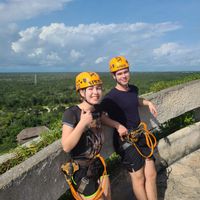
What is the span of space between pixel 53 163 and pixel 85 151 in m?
0.29

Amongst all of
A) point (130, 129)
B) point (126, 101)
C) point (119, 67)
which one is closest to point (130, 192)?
point (130, 129)

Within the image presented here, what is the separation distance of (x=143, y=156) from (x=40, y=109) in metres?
62.5

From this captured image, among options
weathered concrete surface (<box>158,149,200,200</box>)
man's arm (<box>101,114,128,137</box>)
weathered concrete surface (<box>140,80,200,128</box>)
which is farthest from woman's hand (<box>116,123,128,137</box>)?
weathered concrete surface (<box>158,149,200,200</box>)

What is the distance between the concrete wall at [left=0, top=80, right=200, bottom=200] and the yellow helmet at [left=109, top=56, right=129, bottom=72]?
652mm

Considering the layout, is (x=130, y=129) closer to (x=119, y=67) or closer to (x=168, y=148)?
(x=119, y=67)

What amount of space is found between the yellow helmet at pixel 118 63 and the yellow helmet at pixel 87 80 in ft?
1.79

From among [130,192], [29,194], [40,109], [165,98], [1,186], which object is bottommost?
[40,109]

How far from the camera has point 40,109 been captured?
64625mm

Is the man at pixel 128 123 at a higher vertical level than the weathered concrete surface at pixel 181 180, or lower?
higher

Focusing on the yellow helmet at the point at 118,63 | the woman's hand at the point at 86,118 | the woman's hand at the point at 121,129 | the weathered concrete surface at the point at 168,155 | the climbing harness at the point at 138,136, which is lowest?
the weathered concrete surface at the point at 168,155

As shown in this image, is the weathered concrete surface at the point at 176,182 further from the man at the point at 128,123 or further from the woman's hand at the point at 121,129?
the woman's hand at the point at 121,129

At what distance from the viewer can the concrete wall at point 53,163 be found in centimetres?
235

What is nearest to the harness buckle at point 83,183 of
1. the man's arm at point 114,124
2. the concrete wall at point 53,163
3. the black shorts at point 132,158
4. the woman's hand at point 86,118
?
the concrete wall at point 53,163

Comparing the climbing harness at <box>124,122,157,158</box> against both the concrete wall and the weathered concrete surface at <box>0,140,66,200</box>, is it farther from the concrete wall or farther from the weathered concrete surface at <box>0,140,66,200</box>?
the weathered concrete surface at <box>0,140,66,200</box>
